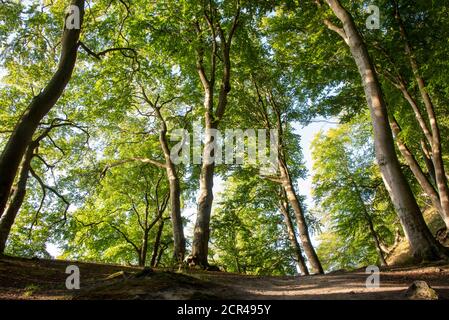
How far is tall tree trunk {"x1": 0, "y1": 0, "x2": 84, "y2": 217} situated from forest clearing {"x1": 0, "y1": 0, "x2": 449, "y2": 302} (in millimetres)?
33

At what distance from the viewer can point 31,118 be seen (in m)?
7.48

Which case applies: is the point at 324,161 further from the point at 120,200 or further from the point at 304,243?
the point at 120,200

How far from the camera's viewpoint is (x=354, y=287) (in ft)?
17.2

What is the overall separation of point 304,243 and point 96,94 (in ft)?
40.5

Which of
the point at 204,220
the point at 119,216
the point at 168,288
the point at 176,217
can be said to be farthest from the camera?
the point at 119,216

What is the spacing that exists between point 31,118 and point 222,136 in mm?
12713

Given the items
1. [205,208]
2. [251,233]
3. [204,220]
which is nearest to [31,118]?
[205,208]

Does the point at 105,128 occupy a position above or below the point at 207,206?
above

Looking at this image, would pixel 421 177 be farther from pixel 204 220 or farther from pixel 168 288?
pixel 168 288

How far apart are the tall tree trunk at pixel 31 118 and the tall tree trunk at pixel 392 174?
25.2 ft

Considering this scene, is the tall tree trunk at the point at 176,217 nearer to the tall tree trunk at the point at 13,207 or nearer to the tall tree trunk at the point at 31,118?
the tall tree trunk at the point at 13,207

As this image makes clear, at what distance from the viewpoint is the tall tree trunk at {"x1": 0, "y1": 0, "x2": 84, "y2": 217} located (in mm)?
6887

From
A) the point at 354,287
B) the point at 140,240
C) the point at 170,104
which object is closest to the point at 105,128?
the point at 170,104
